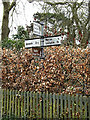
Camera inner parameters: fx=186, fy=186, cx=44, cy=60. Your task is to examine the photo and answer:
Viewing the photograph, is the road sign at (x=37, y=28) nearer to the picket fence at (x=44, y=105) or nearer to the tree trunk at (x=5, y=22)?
the picket fence at (x=44, y=105)

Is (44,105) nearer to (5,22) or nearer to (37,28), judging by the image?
(37,28)

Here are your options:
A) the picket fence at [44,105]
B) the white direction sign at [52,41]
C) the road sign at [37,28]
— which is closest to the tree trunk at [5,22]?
the picket fence at [44,105]

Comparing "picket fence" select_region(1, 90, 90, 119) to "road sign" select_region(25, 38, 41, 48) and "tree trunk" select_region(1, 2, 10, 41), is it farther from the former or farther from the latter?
"tree trunk" select_region(1, 2, 10, 41)

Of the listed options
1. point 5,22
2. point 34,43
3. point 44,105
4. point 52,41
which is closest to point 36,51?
point 34,43

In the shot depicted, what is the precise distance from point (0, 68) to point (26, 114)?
1.86 m

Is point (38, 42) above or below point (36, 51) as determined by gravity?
above

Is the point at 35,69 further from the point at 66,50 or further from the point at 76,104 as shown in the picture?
the point at 76,104

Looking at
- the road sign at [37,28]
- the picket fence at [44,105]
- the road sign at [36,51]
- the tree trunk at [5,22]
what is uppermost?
the tree trunk at [5,22]

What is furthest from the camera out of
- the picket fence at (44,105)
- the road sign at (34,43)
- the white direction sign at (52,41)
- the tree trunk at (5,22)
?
the tree trunk at (5,22)

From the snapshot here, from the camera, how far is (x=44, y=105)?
5.26 m

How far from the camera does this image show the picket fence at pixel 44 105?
485 cm

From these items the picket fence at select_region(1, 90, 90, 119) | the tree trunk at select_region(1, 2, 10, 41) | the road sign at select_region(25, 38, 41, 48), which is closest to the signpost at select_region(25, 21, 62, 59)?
the road sign at select_region(25, 38, 41, 48)

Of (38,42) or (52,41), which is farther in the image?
(38,42)

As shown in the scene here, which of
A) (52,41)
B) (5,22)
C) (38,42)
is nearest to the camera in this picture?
(52,41)
